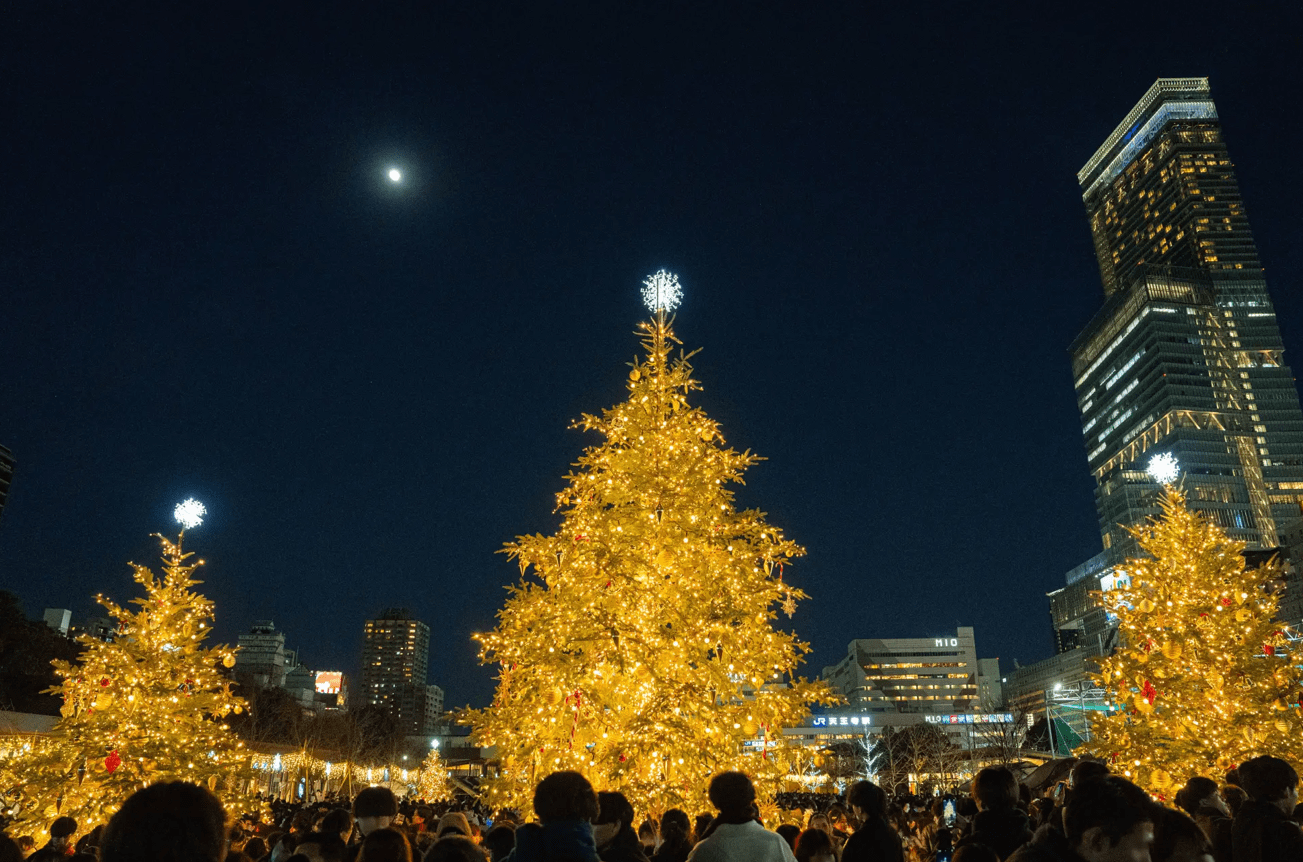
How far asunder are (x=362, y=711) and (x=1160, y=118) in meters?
207

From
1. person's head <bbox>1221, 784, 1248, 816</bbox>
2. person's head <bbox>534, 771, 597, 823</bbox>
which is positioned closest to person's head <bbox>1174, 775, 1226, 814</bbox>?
person's head <bbox>1221, 784, 1248, 816</bbox>

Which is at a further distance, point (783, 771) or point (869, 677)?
point (869, 677)

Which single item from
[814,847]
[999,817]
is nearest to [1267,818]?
[999,817]

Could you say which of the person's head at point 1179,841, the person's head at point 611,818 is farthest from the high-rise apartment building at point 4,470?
the person's head at point 1179,841

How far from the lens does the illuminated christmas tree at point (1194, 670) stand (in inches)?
712

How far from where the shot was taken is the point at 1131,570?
68.8 ft

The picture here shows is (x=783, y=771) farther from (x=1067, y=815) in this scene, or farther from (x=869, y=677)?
(x=869, y=677)

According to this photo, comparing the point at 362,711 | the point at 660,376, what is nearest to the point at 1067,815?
the point at 660,376

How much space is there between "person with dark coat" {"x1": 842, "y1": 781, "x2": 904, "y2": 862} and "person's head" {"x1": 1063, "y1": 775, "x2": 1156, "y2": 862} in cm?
226

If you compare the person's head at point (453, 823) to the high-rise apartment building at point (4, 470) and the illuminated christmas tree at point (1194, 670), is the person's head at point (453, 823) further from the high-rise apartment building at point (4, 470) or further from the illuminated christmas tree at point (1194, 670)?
the high-rise apartment building at point (4, 470)

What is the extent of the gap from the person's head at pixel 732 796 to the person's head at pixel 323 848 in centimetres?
266

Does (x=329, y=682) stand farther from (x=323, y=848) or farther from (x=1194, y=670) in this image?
(x=323, y=848)

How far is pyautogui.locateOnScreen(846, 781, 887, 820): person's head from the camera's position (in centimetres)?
574

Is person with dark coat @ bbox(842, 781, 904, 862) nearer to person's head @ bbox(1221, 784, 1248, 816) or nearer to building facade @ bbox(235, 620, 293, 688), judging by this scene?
person's head @ bbox(1221, 784, 1248, 816)
